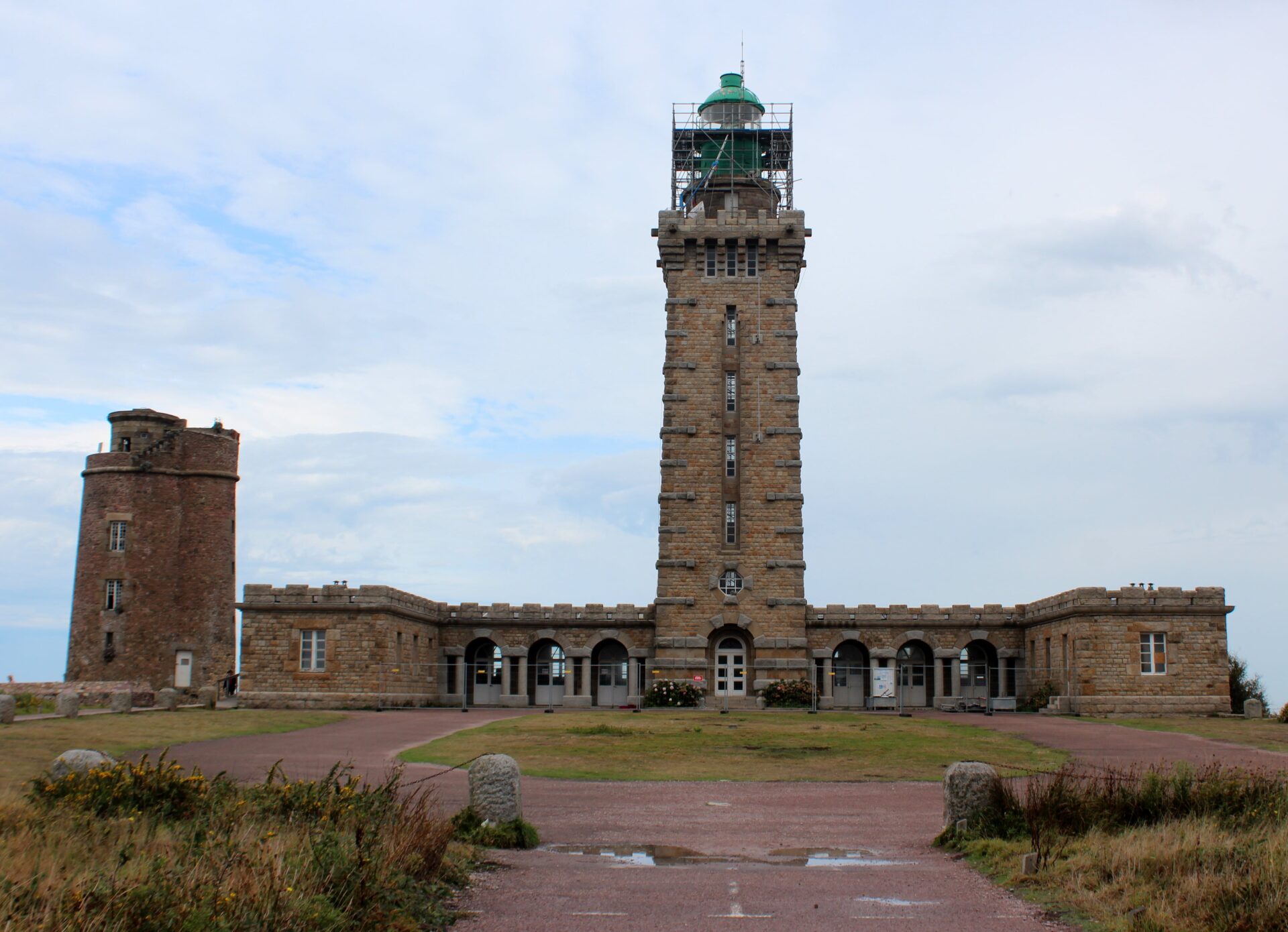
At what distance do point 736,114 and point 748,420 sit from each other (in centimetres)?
1402

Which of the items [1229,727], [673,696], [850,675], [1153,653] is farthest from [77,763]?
[850,675]

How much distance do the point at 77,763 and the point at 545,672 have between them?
38130 millimetres

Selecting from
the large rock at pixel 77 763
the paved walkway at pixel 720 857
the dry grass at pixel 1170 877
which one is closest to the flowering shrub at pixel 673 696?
the paved walkway at pixel 720 857

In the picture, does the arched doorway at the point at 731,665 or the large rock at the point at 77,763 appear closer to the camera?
the large rock at the point at 77,763

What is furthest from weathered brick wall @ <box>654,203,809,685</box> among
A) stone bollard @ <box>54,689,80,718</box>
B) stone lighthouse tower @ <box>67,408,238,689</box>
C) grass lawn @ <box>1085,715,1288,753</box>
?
stone bollard @ <box>54,689,80,718</box>

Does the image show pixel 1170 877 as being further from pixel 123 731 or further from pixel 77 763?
pixel 123 731

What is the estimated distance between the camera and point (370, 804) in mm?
11016

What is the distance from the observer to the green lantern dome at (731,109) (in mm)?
51938

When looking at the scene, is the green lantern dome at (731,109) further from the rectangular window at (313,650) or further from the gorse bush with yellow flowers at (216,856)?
the gorse bush with yellow flowers at (216,856)

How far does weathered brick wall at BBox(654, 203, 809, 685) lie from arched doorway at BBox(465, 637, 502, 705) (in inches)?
314

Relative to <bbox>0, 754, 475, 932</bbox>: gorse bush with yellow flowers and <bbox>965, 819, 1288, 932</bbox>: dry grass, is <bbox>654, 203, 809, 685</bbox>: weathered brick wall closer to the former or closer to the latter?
<bbox>965, 819, 1288, 932</bbox>: dry grass

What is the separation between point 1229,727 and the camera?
3312cm

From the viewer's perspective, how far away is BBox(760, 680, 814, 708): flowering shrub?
4416 centimetres

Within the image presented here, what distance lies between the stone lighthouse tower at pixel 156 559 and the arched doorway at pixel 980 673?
101ft
